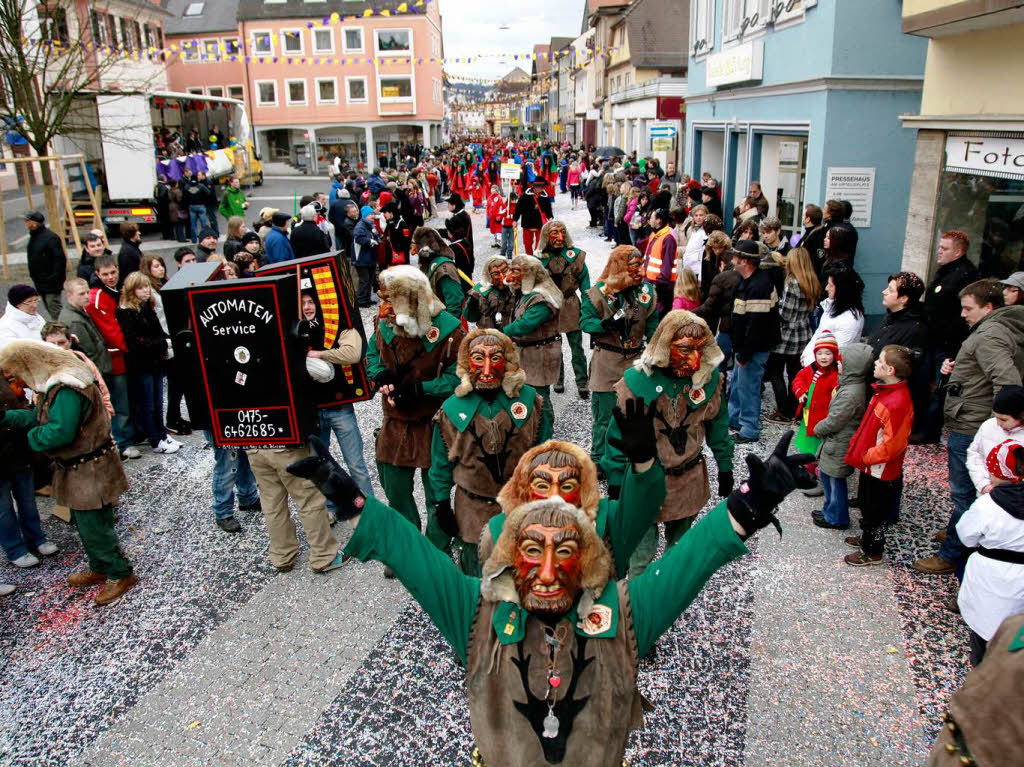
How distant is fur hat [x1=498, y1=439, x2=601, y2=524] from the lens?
3006 mm

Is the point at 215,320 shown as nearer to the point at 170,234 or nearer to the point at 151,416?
the point at 151,416

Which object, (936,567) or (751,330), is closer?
(936,567)

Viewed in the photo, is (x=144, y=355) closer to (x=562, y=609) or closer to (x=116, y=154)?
(x=562, y=609)

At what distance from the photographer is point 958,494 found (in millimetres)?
5090

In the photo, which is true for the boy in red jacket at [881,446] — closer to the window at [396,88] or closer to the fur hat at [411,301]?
the fur hat at [411,301]

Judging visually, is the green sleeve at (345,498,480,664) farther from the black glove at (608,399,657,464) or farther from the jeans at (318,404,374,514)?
the jeans at (318,404,374,514)

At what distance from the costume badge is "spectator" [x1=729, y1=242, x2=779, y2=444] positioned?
16.7 feet

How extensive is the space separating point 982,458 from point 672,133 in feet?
54.2

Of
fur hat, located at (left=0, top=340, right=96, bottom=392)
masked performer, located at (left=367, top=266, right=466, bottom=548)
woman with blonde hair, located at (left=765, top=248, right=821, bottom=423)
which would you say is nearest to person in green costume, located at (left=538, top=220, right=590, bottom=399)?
woman with blonde hair, located at (left=765, top=248, right=821, bottom=423)

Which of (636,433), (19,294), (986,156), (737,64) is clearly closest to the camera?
(636,433)

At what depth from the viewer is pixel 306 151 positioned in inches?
2009

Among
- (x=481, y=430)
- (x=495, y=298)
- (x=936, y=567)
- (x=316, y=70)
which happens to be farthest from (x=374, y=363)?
(x=316, y=70)

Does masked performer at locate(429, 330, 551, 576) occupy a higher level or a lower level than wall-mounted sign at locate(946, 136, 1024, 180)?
lower

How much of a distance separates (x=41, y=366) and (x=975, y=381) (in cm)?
612
